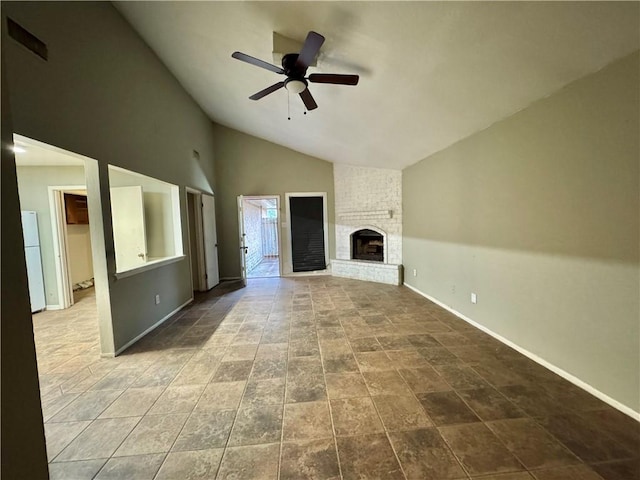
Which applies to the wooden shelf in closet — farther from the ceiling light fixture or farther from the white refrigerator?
the ceiling light fixture

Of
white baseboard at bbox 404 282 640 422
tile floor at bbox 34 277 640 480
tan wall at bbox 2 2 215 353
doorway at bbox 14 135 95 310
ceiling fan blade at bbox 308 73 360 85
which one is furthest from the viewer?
doorway at bbox 14 135 95 310

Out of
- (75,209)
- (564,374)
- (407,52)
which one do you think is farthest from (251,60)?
(75,209)

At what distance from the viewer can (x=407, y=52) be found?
2.19 metres

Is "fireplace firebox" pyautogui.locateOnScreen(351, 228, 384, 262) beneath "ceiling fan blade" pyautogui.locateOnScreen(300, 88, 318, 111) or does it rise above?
beneath

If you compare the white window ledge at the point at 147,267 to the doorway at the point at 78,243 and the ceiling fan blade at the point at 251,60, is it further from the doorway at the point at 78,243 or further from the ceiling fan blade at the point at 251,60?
the ceiling fan blade at the point at 251,60

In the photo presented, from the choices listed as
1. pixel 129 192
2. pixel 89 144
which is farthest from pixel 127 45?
pixel 129 192

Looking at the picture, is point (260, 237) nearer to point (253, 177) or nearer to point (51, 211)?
point (253, 177)

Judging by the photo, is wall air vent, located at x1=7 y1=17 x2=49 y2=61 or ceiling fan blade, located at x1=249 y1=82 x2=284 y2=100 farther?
ceiling fan blade, located at x1=249 y1=82 x2=284 y2=100

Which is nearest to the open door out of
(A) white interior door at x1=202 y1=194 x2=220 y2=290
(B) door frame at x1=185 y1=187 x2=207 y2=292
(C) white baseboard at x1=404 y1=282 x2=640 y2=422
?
(A) white interior door at x1=202 y1=194 x2=220 y2=290

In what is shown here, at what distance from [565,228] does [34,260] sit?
672 centimetres

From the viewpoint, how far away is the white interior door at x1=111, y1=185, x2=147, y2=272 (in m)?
3.97

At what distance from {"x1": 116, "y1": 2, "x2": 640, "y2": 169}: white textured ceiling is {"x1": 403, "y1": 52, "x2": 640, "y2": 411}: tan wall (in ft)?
0.78

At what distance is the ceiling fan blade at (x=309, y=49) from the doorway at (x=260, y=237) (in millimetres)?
4240

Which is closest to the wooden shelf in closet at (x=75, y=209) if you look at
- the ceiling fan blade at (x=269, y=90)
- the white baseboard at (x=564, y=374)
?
the ceiling fan blade at (x=269, y=90)
